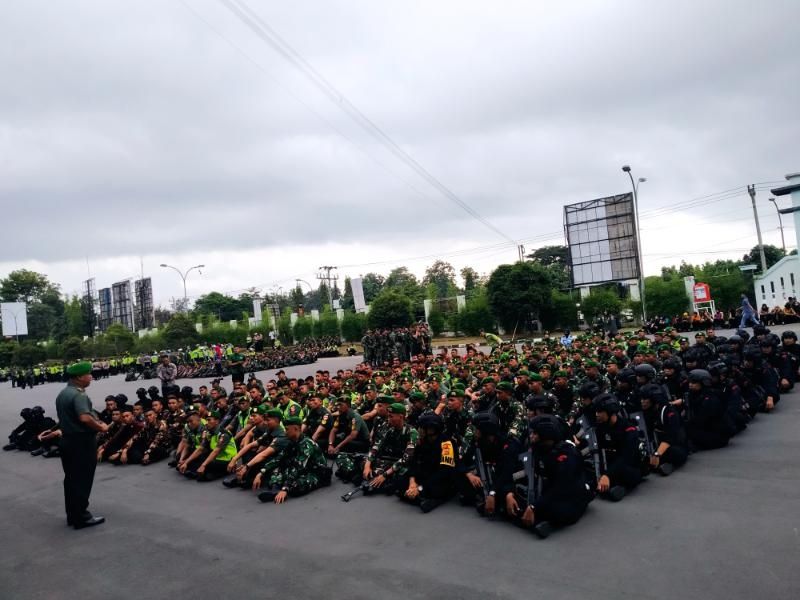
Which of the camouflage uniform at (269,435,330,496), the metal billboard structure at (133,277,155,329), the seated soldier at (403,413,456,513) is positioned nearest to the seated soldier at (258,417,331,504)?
the camouflage uniform at (269,435,330,496)

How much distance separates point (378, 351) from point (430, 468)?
692 inches

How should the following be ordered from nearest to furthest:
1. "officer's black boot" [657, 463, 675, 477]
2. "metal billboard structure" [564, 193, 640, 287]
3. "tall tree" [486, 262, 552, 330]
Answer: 1. "officer's black boot" [657, 463, 675, 477]
2. "metal billboard structure" [564, 193, 640, 287]
3. "tall tree" [486, 262, 552, 330]

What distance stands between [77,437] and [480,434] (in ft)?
13.6

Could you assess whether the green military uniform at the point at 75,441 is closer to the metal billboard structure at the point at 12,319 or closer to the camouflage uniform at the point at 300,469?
the camouflage uniform at the point at 300,469

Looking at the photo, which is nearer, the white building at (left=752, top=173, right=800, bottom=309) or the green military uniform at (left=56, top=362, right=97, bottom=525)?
the green military uniform at (left=56, top=362, right=97, bottom=525)

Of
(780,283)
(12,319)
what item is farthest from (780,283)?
(12,319)

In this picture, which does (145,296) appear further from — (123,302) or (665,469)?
(665,469)

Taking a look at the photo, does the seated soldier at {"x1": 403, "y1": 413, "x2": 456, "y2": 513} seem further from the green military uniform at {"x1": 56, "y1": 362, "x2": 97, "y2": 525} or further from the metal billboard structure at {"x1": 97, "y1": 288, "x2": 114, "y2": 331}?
the metal billboard structure at {"x1": 97, "y1": 288, "x2": 114, "y2": 331}

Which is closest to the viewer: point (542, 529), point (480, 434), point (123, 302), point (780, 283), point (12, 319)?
point (542, 529)

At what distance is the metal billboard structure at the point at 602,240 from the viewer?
99.9 ft

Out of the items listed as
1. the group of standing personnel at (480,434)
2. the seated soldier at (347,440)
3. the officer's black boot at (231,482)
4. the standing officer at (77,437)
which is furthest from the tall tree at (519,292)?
the standing officer at (77,437)

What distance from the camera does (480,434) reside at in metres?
5.38

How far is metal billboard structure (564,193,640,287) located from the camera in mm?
30438

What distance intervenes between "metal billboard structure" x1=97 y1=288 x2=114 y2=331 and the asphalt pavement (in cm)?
7310
